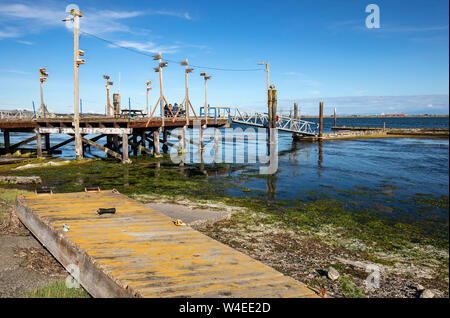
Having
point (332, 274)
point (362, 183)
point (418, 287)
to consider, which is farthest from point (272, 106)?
point (418, 287)

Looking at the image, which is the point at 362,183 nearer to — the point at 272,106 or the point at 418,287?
the point at 418,287

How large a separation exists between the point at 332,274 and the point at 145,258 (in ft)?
13.0

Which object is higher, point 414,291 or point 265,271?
point 265,271

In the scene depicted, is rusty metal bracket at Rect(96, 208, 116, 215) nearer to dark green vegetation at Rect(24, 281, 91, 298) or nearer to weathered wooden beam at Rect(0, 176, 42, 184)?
dark green vegetation at Rect(24, 281, 91, 298)

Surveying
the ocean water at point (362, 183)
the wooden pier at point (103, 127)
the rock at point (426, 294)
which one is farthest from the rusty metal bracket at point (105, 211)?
the wooden pier at point (103, 127)

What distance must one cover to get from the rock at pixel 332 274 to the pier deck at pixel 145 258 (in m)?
2.02

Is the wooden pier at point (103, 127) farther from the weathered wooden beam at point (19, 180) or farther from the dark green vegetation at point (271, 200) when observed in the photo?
the weathered wooden beam at point (19, 180)

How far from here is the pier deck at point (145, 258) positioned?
4.76 metres

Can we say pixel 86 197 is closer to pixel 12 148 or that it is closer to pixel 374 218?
pixel 374 218

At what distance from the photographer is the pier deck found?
4.76 metres

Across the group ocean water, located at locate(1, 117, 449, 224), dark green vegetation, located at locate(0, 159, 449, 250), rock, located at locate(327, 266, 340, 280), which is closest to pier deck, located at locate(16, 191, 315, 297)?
rock, located at locate(327, 266, 340, 280)

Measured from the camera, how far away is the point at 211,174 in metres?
20.8
